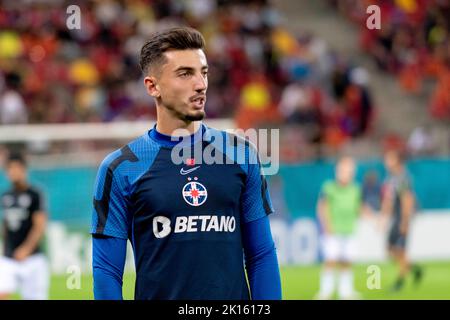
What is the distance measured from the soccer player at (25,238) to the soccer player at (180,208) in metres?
7.35

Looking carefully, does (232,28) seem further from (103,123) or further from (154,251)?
(154,251)

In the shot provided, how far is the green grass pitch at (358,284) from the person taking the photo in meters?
14.1

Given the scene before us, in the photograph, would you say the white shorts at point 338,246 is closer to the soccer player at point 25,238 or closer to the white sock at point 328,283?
the white sock at point 328,283

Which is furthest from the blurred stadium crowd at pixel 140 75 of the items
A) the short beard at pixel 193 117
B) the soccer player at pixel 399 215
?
the short beard at pixel 193 117

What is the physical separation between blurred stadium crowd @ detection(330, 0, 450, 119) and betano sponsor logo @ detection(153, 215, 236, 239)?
1826 cm

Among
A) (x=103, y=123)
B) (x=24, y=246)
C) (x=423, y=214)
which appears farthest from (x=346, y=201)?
(x=103, y=123)

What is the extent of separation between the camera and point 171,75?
474 centimetres

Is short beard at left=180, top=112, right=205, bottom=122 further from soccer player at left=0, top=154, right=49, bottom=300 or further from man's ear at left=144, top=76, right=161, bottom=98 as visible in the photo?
soccer player at left=0, top=154, right=49, bottom=300

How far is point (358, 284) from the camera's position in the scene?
15.8 m

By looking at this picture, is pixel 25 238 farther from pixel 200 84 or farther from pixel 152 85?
pixel 200 84

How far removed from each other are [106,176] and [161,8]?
19.3 metres

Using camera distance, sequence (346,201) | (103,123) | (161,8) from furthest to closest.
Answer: (161,8), (103,123), (346,201)

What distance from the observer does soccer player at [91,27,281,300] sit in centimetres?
464

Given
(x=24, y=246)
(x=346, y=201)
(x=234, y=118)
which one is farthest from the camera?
(x=234, y=118)
